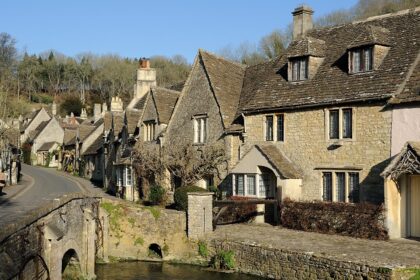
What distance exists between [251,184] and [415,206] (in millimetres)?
8260

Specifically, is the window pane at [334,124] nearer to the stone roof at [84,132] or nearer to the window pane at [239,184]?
the window pane at [239,184]

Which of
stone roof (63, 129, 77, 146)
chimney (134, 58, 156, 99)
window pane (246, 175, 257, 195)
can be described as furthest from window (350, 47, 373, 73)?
stone roof (63, 129, 77, 146)

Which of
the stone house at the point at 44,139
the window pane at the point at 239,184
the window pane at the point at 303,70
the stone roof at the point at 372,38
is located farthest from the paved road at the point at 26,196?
the stone house at the point at 44,139

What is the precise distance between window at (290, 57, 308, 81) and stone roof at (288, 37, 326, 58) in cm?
33

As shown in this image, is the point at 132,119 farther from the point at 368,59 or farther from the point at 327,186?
the point at 368,59

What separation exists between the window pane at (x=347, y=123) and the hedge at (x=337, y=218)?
3.28 metres

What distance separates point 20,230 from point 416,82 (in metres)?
16.3

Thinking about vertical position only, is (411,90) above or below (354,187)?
above

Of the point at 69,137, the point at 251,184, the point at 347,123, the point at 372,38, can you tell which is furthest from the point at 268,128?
the point at 69,137

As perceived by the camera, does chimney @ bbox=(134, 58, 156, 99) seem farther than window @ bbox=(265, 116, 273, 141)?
Yes

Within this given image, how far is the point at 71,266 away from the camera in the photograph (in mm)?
20984

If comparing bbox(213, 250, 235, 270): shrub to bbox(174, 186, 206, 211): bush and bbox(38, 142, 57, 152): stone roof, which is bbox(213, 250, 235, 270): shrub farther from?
bbox(38, 142, 57, 152): stone roof

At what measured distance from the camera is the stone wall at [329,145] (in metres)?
22.7

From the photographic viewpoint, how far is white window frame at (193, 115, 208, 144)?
104 feet
